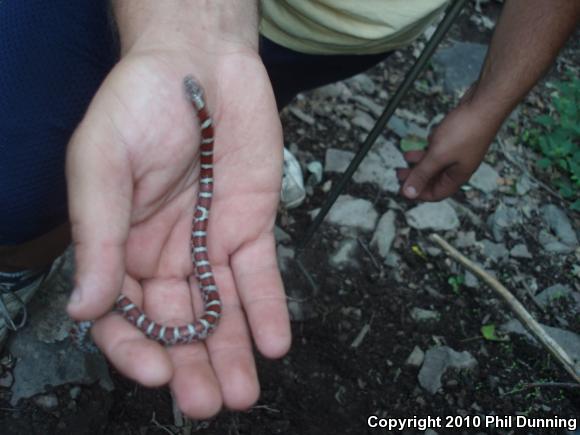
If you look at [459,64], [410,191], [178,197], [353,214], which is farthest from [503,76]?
[459,64]

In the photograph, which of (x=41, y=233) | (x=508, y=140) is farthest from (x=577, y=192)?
(x=41, y=233)

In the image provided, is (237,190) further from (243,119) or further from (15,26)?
(15,26)

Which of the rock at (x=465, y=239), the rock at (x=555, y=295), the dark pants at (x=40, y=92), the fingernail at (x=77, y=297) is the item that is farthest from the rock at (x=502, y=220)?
the fingernail at (x=77, y=297)

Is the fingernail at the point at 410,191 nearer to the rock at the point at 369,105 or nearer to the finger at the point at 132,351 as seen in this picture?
the rock at the point at 369,105

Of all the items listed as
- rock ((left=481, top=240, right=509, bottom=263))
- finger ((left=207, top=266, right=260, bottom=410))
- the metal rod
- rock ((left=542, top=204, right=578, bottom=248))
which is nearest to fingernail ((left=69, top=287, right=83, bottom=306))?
finger ((left=207, top=266, right=260, bottom=410))

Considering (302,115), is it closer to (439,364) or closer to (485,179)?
(485,179)

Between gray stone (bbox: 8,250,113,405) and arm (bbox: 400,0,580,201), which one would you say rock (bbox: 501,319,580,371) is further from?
gray stone (bbox: 8,250,113,405)
